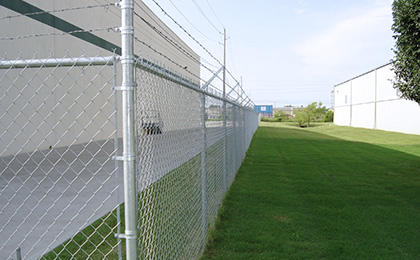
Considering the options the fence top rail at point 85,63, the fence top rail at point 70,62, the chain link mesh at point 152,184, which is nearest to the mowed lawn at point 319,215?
the chain link mesh at point 152,184

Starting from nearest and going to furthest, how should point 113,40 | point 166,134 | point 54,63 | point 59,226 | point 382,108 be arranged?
point 54,63, point 166,134, point 59,226, point 113,40, point 382,108

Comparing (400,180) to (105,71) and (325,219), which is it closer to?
(325,219)

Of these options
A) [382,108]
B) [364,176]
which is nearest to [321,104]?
[382,108]

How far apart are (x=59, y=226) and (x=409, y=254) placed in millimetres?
4611

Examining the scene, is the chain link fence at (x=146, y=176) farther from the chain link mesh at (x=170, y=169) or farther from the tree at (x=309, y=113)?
the tree at (x=309, y=113)

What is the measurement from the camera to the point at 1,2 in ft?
36.3

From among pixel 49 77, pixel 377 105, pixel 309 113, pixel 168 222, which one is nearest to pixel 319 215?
pixel 168 222

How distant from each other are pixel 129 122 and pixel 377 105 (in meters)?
35.3

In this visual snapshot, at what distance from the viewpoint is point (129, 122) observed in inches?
66.5

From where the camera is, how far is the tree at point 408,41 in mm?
6687

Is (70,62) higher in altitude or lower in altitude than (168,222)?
higher

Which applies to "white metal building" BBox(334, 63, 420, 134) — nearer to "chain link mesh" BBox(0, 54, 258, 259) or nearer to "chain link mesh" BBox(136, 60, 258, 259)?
"chain link mesh" BBox(0, 54, 258, 259)

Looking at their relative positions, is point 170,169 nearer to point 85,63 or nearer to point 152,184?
point 152,184

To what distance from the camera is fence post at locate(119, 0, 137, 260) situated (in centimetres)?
168
